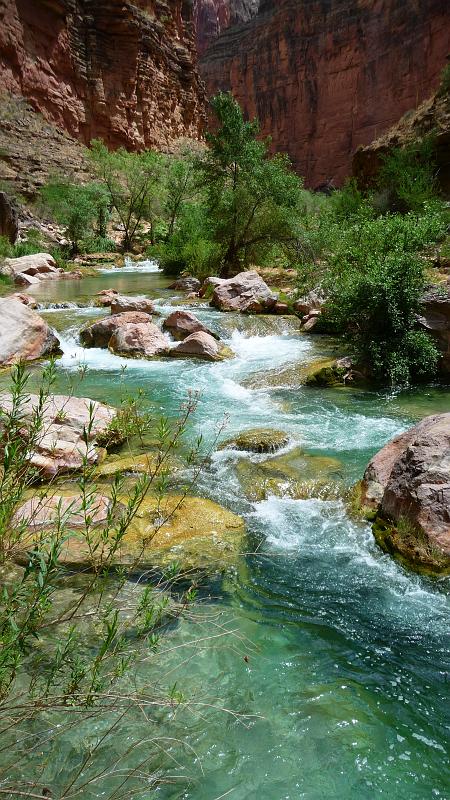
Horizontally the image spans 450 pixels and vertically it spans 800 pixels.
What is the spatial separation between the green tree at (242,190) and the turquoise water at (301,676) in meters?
12.8

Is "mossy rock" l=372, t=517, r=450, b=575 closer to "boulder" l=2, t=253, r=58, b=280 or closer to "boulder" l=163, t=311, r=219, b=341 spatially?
"boulder" l=163, t=311, r=219, b=341

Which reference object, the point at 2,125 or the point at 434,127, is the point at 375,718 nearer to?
the point at 434,127

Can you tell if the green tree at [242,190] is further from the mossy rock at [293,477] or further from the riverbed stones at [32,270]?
the mossy rock at [293,477]

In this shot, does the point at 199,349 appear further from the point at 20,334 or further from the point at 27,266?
the point at 27,266

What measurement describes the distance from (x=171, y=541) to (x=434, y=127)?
2164 cm

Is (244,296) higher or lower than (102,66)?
lower

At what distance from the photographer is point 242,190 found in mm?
15984

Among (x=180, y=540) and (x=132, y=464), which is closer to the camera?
(x=180, y=540)

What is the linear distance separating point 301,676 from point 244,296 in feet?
35.1

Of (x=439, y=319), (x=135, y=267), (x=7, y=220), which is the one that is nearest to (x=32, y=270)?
(x=7, y=220)

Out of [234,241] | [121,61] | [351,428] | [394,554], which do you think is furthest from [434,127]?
[121,61]

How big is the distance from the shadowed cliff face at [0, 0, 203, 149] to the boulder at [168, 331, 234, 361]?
3527cm

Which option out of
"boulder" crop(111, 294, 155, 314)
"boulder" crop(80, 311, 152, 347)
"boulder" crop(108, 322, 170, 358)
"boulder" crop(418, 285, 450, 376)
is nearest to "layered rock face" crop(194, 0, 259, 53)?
"boulder" crop(111, 294, 155, 314)

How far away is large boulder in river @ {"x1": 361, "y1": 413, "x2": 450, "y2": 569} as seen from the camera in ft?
11.8
